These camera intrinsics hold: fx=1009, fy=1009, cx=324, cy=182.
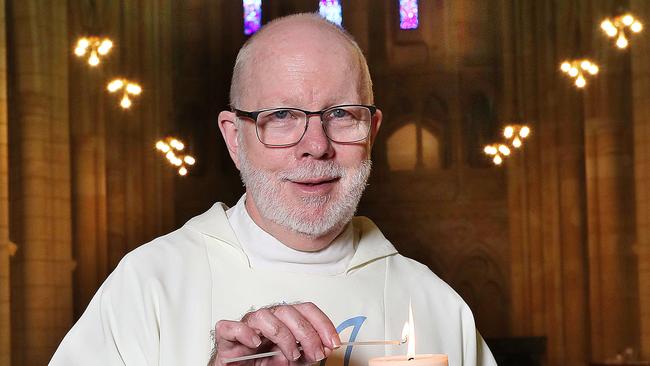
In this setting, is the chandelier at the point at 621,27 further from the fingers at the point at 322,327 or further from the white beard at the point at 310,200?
the fingers at the point at 322,327

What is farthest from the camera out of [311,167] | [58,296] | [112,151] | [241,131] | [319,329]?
[112,151]

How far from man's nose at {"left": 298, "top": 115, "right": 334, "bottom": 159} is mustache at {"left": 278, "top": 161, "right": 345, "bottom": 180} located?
3 cm

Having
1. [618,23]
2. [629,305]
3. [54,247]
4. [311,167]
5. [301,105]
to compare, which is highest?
[618,23]

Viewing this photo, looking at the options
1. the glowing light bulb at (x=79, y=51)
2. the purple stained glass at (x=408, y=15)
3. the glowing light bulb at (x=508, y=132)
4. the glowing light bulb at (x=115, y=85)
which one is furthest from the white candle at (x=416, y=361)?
the purple stained glass at (x=408, y=15)

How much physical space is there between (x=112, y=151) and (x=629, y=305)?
16.9 feet

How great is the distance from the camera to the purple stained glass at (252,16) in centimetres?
1014

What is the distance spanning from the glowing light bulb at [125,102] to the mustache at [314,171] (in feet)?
22.8

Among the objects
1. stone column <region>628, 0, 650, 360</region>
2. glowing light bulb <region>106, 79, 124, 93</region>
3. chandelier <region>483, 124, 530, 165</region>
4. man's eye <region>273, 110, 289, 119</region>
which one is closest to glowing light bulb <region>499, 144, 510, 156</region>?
chandelier <region>483, 124, 530, 165</region>

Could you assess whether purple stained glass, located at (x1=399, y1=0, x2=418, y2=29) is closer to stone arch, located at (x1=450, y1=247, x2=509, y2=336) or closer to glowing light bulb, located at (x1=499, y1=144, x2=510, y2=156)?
glowing light bulb, located at (x1=499, y1=144, x2=510, y2=156)

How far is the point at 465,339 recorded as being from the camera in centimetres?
316

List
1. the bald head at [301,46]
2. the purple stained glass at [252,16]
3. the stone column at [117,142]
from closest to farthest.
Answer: the bald head at [301,46], the stone column at [117,142], the purple stained glass at [252,16]

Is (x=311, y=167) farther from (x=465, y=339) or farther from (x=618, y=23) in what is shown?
(x=618, y=23)

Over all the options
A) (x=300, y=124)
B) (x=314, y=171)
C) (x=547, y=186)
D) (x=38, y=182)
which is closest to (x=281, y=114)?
(x=300, y=124)

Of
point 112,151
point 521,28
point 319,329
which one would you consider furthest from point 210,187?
point 319,329
